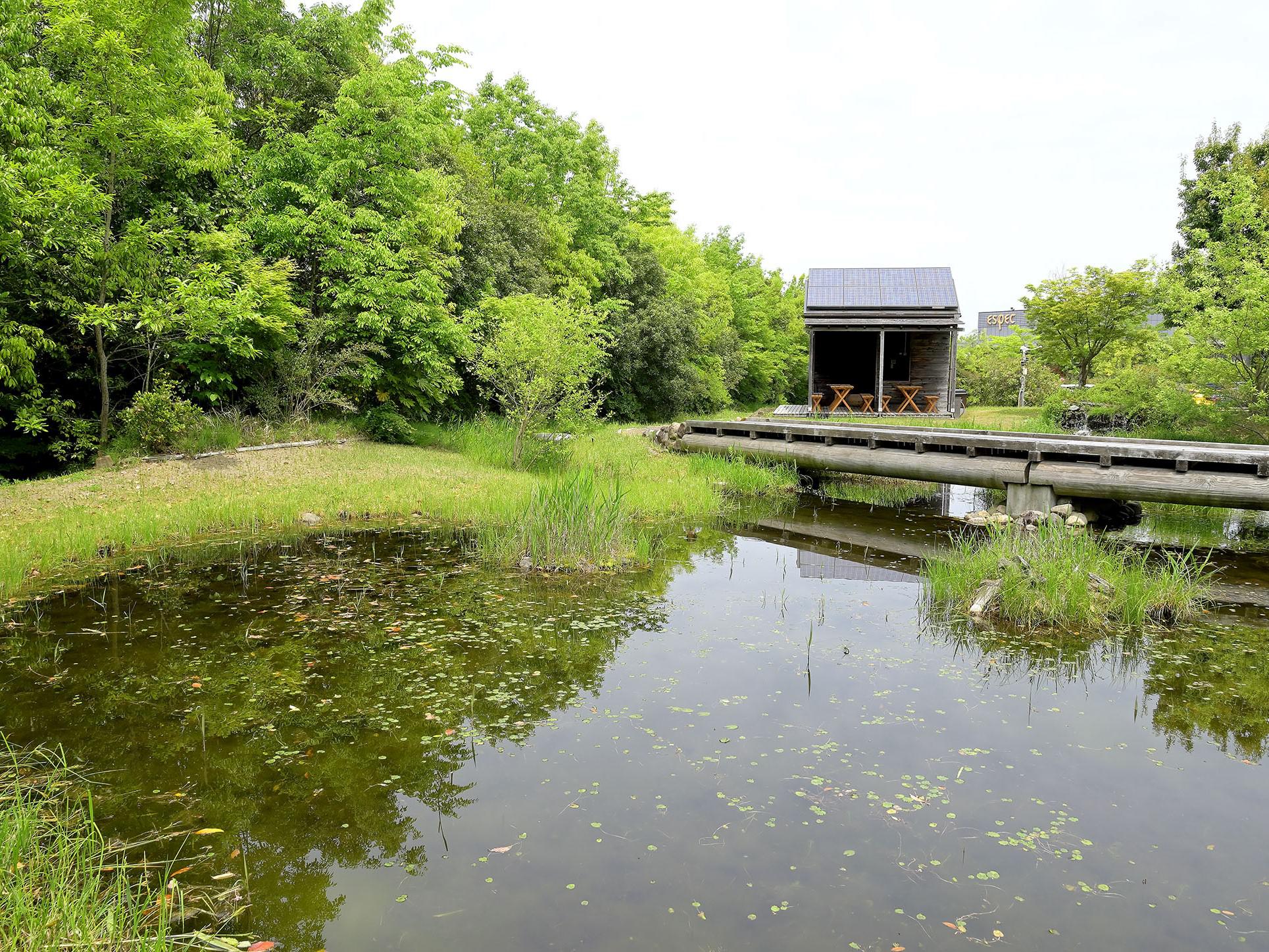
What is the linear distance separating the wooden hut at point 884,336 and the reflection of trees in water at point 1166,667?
17003 mm

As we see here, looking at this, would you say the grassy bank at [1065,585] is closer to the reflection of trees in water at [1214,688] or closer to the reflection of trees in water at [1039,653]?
the reflection of trees in water at [1039,653]

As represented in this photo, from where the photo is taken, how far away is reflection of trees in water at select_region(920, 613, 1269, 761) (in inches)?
190

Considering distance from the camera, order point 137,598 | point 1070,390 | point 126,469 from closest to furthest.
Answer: point 137,598
point 126,469
point 1070,390

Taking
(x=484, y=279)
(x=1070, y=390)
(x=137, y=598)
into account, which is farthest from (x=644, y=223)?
(x=137, y=598)

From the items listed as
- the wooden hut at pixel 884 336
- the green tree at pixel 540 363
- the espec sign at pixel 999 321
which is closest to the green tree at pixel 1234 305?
the wooden hut at pixel 884 336

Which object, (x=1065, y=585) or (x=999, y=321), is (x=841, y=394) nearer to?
(x=1065, y=585)

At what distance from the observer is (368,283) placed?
547 inches

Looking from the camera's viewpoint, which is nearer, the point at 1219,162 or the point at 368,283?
the point at 368,283

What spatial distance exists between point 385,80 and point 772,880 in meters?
15.1

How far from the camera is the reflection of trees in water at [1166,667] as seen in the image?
15.8ft

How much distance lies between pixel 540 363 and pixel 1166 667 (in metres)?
10.4

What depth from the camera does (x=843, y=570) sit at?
29.3 feet

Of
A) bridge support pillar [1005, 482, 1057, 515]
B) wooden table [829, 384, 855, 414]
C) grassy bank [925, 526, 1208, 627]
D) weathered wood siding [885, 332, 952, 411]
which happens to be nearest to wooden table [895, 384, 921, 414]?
weathered wood siding [885, 332, 952, 411]

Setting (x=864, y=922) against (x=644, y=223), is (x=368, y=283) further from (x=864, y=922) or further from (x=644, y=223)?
(x=644, y=223)
